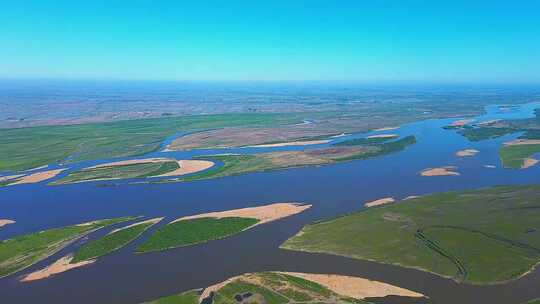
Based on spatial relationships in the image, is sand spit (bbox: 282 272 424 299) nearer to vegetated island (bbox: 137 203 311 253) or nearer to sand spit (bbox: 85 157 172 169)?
vegetated island (bbox: 137 203 311 253)

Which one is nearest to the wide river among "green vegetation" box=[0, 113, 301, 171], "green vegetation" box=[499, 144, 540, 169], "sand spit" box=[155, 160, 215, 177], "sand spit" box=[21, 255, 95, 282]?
"sand spit" box=[21, 255, 95, 282]

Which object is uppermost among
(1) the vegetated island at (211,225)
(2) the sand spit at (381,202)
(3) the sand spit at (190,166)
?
(3) the sand spit at (190,166)

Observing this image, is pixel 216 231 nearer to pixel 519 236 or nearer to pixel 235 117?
pixel 519 236

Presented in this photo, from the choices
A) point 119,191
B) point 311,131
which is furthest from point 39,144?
point 311,131

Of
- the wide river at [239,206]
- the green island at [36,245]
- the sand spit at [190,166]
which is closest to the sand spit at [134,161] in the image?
the sand spit at [190,166]

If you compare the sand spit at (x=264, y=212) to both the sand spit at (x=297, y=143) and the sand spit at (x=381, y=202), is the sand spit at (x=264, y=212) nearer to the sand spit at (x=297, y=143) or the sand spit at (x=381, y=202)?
the sand spit at (x=381, y=202)

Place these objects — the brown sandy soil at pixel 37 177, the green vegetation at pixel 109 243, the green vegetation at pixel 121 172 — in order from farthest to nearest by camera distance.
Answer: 1. the green vegetation at pixel 121 172
2. the brown sandy soil at pixel 37 177
3. the green vegetation at pixel 109 243

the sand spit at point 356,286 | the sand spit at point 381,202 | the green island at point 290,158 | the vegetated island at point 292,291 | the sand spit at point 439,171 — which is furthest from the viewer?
the green island at point 290,158
